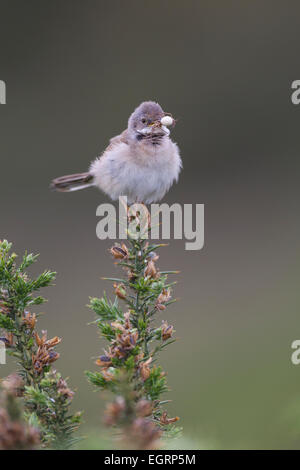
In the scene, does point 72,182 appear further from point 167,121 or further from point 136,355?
point 136,355

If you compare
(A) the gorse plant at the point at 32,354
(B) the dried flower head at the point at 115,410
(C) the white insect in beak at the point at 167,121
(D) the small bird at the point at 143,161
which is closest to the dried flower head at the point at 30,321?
(A) the gorse plant at the point at 32,354

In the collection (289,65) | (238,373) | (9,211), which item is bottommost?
(238,373)

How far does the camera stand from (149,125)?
103 inches

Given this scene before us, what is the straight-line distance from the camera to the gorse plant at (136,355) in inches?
23.8

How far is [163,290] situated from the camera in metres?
Result: 1.07

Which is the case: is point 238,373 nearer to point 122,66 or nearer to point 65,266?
point 65,266

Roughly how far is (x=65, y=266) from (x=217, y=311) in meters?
1.41

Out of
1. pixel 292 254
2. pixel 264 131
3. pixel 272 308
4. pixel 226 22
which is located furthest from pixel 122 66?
pixel 272 308

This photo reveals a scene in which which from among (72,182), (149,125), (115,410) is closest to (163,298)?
(115,410)

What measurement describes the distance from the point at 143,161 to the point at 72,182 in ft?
2.33

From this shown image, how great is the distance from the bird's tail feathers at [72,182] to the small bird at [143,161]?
1.21 feet

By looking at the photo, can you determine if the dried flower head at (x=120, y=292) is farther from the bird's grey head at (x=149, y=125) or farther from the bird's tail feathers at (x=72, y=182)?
the bird's tail feathers at (x=72, y=182)
